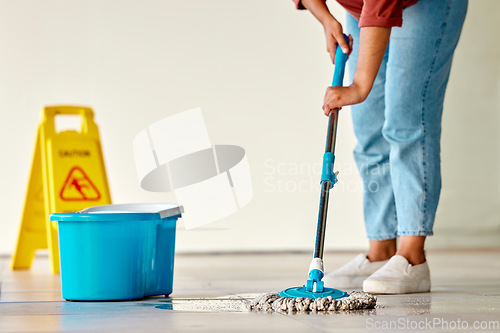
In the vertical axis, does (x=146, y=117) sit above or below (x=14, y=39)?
below

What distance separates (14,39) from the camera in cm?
323

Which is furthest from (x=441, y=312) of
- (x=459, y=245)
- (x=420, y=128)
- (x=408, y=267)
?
(x=459, y=245)

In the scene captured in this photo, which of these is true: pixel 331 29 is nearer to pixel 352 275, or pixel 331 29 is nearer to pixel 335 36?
pixel 335 36

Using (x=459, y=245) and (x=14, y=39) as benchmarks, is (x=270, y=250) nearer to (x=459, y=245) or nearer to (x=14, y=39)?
(x=459, y=245)

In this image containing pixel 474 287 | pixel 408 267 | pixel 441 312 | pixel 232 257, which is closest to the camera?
pixel 441 312

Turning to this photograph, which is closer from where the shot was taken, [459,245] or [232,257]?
[232,257]

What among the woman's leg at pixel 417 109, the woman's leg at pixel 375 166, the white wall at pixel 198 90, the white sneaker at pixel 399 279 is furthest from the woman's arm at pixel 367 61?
the white wall at pixel 198 90

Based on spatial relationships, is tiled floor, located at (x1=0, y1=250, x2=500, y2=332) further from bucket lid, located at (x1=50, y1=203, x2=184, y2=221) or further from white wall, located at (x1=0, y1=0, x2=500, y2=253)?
white wall, located at (x1=0, y1=0, x2=500, y2=253)

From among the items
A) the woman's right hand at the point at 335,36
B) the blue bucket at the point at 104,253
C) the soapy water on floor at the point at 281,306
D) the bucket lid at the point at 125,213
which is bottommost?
the soapy water on floor at the point at 281,306

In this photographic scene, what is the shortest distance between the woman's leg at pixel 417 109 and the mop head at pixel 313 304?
370mm

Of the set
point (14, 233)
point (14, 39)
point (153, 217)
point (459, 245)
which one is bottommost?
point (459, 245)

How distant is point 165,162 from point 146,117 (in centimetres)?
25

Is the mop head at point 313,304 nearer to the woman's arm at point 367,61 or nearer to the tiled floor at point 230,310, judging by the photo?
the tiled floor at point 230,310

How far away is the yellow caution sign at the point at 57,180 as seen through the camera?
2.41m
